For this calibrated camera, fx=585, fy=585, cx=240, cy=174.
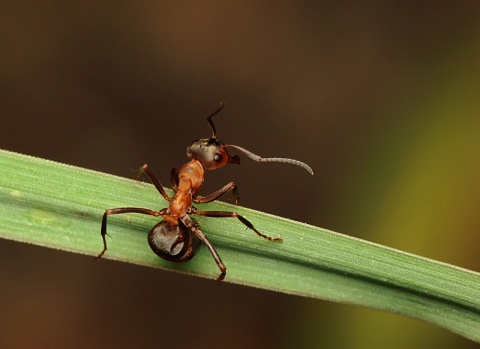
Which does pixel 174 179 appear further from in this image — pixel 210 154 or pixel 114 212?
pixel 114 212

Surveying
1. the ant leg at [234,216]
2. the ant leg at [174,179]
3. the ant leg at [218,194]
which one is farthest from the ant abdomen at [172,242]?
the ant leg at [174,179]

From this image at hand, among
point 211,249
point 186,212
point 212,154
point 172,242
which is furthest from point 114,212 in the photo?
point 212,154

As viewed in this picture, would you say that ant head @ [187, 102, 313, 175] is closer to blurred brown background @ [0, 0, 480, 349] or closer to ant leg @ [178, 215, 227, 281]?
ant leg @ [178, 215, 227, 281]

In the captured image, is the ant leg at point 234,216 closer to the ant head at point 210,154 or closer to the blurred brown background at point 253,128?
the ant head at point 210,154

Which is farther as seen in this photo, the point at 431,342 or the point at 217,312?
the point at 217,312

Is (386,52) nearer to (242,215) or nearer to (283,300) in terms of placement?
(283,300)

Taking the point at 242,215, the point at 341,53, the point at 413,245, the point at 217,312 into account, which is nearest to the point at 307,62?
the point at 341,53

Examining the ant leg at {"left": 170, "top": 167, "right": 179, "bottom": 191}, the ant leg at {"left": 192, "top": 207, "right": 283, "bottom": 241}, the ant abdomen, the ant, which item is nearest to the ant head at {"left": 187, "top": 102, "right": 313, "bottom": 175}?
the ant

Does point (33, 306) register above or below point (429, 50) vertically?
below
